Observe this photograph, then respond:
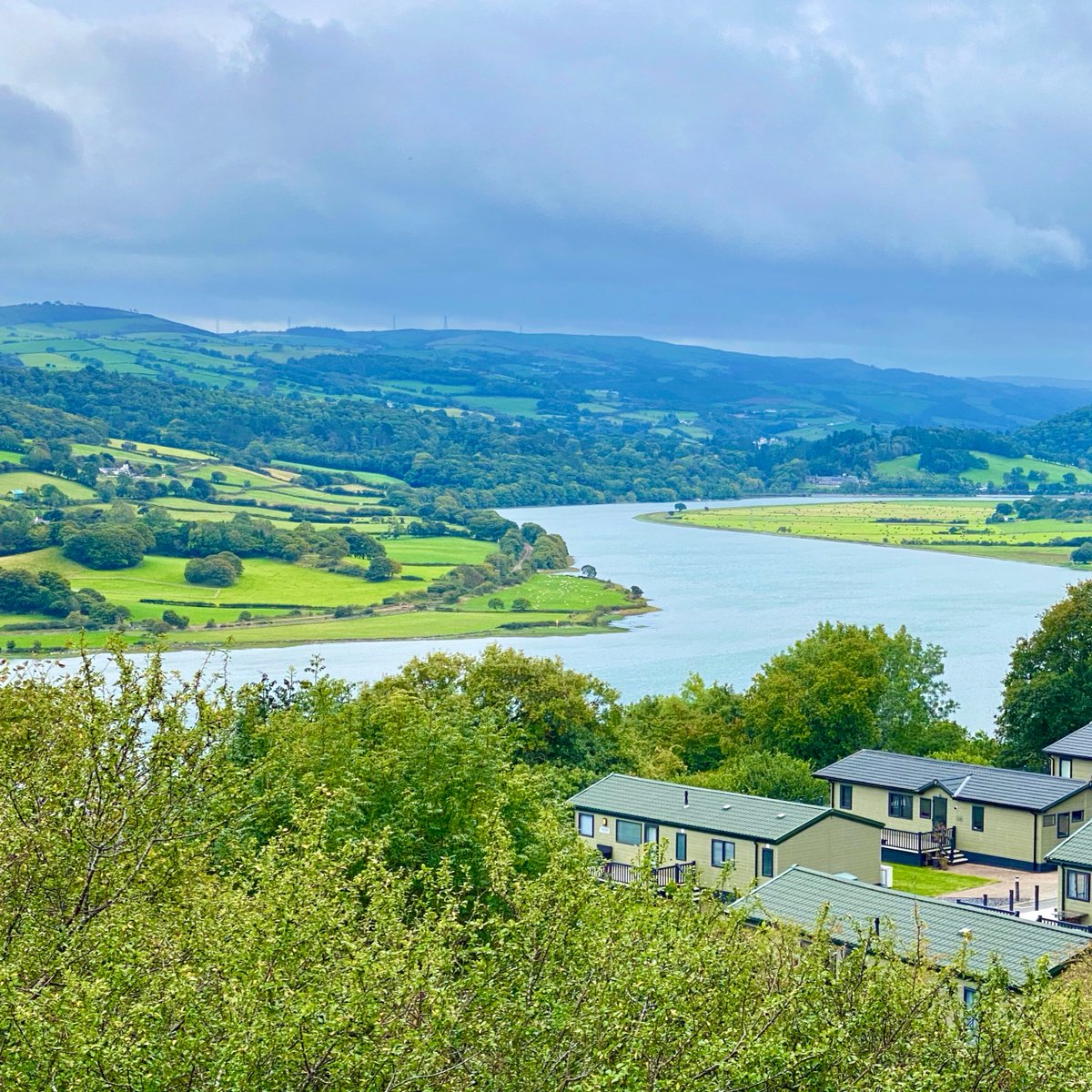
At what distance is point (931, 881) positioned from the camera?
2592 centimetres

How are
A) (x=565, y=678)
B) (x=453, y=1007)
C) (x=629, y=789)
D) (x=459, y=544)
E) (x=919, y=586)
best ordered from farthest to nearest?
1. (x=459, y=544)
2. (x=919, y=586)
3. (x=565, y=678)
4. (x=629, y=789)
5. (x=453, y=1007)

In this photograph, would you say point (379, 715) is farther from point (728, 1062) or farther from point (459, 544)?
point (459, 544)

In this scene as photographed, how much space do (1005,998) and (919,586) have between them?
240ft

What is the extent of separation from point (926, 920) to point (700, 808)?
8.36m

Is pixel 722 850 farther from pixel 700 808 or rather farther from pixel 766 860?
pixel 700 808

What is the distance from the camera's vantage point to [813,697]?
1407 inches

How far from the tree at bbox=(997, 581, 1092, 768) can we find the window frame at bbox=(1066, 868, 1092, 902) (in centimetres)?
1150

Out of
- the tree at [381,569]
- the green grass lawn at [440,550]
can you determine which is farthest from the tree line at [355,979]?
the green grass lawn at [440,550]

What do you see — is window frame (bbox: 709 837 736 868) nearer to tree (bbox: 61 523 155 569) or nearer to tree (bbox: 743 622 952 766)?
tree (bbox: 743 622 952 766)

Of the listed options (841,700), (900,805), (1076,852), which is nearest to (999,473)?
(841,700)

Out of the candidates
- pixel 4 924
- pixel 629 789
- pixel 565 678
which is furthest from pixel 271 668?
pixel 4 924

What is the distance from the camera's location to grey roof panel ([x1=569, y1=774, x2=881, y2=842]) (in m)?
24.3

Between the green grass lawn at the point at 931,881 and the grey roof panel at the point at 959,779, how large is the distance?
66.6 inches

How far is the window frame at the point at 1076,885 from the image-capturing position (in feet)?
69.6
